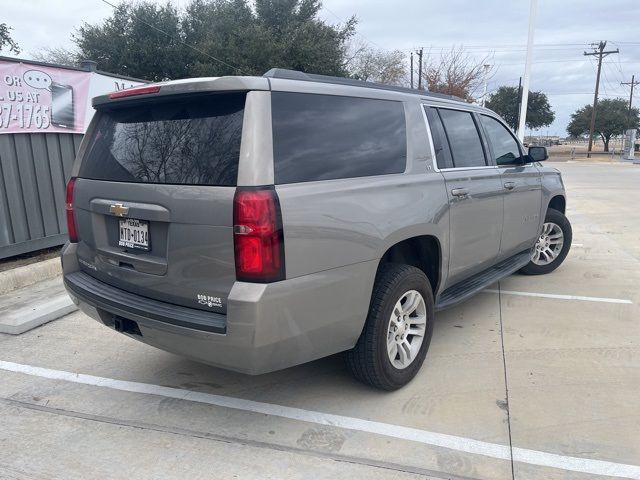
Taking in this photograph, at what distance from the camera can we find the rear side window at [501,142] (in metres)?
4.73

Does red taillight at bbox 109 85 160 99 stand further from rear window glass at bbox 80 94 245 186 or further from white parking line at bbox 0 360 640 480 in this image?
white parking line at bbox 0 360 640 480

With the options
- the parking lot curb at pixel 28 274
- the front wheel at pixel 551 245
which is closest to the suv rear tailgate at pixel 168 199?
the parking lot curb at pixel 28 274

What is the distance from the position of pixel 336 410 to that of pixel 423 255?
1274 mm

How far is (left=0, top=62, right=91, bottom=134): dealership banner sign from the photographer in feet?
18.9

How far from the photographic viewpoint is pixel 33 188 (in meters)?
6.24

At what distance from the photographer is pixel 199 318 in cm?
265

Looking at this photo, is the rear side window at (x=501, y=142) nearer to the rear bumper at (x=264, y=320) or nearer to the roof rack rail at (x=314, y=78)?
the roof rack rail at (x=314, y=78)

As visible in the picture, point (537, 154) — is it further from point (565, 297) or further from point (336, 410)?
point (336, 410)

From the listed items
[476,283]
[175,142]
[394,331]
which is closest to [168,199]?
[175,142]

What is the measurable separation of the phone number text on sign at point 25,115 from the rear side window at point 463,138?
15.8ft

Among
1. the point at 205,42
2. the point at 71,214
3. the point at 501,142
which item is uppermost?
the point at 205,42

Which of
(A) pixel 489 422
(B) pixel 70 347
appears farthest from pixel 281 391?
(B) pixel 70 347

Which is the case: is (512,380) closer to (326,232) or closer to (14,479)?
(326,232)

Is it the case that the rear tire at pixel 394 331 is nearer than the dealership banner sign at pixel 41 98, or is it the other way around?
the rear tire at pixel 394 331
